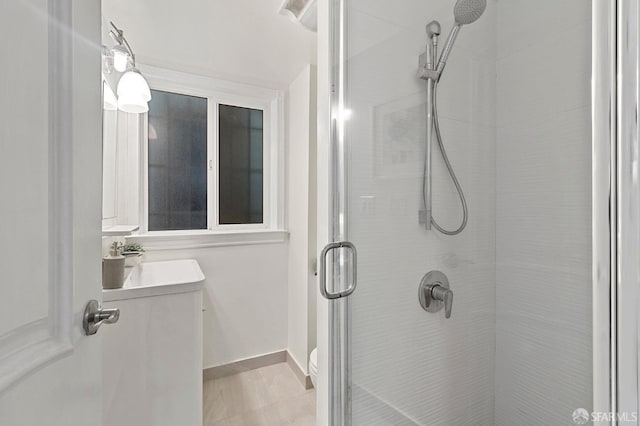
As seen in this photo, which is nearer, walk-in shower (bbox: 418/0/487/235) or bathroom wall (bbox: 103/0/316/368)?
walk-in shower (bbox: 418/0/487/235)

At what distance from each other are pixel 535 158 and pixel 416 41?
21.9 inches

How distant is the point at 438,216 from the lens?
41.3 inches

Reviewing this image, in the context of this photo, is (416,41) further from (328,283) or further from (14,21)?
(14,21)

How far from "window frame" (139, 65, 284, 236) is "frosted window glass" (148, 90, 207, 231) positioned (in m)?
0.04

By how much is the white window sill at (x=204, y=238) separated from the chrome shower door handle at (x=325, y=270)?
1.27 metres

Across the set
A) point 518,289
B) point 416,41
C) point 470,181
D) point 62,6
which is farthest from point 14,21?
point 518,289

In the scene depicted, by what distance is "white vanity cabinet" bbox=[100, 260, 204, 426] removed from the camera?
117cm

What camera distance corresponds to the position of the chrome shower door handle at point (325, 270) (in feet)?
3.10

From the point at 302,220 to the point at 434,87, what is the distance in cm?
122

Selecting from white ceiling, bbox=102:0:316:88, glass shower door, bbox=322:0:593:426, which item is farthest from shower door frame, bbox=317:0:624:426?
white ceiling, bbox=102:0:316:88

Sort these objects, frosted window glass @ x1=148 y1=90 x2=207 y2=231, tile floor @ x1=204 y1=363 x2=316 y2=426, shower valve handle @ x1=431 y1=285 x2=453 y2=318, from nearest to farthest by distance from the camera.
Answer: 1. shower valve handle @ x1=431 y1=285 x2=453 y2=318
2. tile floor @ x1=204 y1=363 x2=316 y2=426
3. frosted window glass @ x1=148 y1=90 x2=207 y2=231

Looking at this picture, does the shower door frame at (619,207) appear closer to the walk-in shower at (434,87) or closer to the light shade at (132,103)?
the walk-in shower at (434,87)

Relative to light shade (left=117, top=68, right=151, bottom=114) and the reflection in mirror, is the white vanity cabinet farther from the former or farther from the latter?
light shade (left=117, top=68, right=151, bottom=114)

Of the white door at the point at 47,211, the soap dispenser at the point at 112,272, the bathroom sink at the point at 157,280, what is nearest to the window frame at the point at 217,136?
the bathroom sink at the point at 157,280
